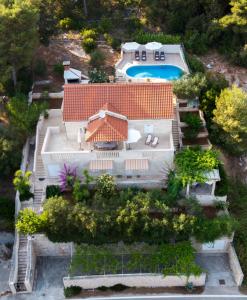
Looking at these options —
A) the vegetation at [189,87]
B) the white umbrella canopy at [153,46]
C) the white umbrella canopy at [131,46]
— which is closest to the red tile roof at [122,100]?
the vegetation at [189,87]

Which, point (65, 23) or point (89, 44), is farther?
point (65, 23)

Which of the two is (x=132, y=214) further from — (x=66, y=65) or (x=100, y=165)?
(x=66, y=65)

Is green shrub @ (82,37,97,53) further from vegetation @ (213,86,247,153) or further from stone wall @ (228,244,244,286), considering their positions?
stone wall @ (228,244,244,286)

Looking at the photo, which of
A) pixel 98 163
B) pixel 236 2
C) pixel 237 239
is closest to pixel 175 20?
pixel 236 2

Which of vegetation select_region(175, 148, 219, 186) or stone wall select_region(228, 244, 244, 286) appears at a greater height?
vegetation select_region(175, 148, 219, 186)

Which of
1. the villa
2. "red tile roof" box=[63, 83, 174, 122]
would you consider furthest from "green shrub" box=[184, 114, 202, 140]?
"red tile roof" box=[63, 83, 174, 122]

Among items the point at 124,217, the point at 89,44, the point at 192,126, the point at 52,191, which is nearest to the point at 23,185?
the point at 52,191
